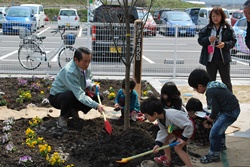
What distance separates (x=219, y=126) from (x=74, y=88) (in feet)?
5.97

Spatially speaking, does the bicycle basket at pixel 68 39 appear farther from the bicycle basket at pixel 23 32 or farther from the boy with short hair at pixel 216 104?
the boy with short hair at pixel 216 104

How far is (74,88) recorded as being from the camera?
4.94 metres

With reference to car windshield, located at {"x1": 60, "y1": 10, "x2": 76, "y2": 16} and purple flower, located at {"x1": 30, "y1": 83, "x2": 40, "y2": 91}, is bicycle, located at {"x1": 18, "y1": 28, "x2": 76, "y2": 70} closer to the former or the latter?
purple flower, located at {"x1": 30, "y1": 83, "x2": 40, "y2": 91}

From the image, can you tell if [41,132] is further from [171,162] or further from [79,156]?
[171,162]

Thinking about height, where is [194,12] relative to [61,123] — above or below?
above

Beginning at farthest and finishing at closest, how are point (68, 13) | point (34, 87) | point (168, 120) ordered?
point (68, 13), point (34, 87), point (168, 120)

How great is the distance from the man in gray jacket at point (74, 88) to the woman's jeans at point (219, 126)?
132 centimetres

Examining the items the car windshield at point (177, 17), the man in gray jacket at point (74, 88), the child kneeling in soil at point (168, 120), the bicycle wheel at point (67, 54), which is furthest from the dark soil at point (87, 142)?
the car windshield at point (177, 17)

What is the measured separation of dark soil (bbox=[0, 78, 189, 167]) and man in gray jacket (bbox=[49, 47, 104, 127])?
24cm

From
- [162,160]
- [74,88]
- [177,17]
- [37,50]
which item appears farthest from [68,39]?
[177,17]

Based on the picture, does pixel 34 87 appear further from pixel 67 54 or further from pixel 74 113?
pixel 67 54

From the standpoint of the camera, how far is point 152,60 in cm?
1337

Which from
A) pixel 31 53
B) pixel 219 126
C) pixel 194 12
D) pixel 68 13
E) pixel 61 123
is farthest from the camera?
pixel 194 12

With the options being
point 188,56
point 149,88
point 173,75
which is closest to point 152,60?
point 188,56
